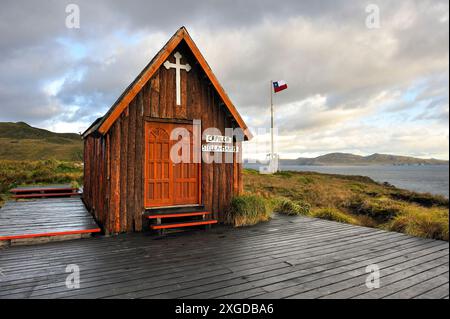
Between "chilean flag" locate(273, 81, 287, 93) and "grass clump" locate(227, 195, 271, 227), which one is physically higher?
"chilean flag" locate(273, 81, 287, 93)

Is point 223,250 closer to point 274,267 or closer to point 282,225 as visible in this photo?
point 274,267

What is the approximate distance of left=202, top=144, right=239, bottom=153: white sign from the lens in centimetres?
718

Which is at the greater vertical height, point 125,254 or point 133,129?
point 133,129

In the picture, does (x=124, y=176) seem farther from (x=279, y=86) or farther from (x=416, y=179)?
(x=416, y=179)

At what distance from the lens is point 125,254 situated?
183 inches

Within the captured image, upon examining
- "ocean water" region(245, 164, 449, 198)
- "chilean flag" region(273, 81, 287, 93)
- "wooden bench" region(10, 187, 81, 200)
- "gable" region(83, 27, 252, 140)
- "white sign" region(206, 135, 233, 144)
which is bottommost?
"ocean water" region(245, 164, 449, 198)

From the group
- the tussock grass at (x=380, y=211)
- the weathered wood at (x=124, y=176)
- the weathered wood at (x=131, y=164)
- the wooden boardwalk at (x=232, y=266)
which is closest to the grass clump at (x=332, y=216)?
the tussock grass at (x=380, y=211)

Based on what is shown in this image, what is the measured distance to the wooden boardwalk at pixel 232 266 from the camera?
3.28 m

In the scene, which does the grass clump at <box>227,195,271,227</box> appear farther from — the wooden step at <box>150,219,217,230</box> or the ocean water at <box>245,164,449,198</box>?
the ocean water at <box>245,164,449,198</box>

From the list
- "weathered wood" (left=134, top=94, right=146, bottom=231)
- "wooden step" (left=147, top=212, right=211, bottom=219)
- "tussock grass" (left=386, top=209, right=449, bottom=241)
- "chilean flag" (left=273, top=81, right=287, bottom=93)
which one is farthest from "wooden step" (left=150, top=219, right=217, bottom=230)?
"chilean flag" (left=273, top=81, right=287, bottom=93)

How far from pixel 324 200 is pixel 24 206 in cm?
1598

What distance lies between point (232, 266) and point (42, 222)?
16.6ft

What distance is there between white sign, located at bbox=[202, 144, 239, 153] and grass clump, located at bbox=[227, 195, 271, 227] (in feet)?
4.41
